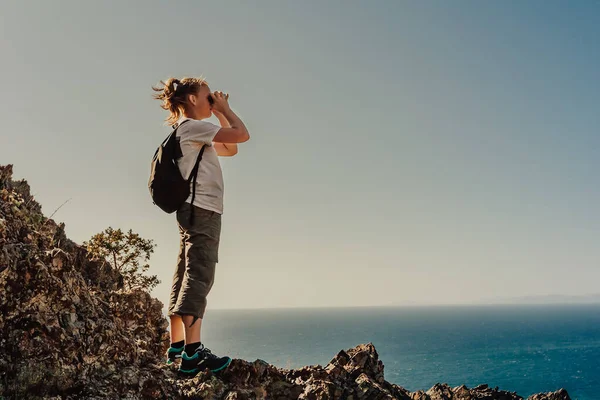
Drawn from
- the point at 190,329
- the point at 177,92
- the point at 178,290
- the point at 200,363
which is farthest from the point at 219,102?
the point at 200,363

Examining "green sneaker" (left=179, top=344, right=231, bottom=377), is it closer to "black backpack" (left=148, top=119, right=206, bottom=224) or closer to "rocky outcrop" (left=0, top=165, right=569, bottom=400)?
"rocky outcrop" (left=0, top=165, right=569, bottom=400)

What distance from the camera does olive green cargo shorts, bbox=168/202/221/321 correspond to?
527 centimetres

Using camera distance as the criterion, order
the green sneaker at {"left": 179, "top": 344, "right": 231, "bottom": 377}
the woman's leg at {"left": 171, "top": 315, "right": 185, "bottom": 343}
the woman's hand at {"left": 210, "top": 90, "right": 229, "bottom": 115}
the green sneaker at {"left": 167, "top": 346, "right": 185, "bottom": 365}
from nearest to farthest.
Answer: the green sneaker at {"left": 179, "top": 344, "right": 231, "bottom": 377} → the woman's leg at {"left": 171, "top": 315, "right": 185, "bottom": 343} → the green sneaker at {"left": 167, "top": 346, "right": 185, "bottom": 365} → the woman's hand at {"left": 210, "top": 90, "right": 229, "bottom": 115}

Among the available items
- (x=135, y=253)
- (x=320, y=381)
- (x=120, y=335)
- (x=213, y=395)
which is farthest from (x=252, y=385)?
(x=135, y=253)

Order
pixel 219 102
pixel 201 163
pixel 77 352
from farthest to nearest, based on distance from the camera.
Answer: pixel 219 102 < pixel 201 163 < pixel 77 352

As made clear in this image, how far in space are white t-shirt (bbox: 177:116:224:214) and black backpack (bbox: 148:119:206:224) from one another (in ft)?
0.18

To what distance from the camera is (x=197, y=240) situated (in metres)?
5.52

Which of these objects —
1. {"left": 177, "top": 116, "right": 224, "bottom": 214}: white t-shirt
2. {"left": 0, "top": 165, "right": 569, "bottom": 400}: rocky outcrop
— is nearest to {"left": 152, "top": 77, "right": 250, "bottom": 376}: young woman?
{"left": 177, "top": 116, "right": 224, "bottom": 214}: white t-shirt

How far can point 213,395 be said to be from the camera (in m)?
5.15

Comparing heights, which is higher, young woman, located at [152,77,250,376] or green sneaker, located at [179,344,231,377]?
young woman, located at [152,77,250,376]

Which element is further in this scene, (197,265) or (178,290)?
(178,290)

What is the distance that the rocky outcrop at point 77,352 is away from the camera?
4.48m

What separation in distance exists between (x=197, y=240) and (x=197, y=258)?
0.24 meters

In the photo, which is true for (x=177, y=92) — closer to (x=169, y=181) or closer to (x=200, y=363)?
(x=169, y=181)
